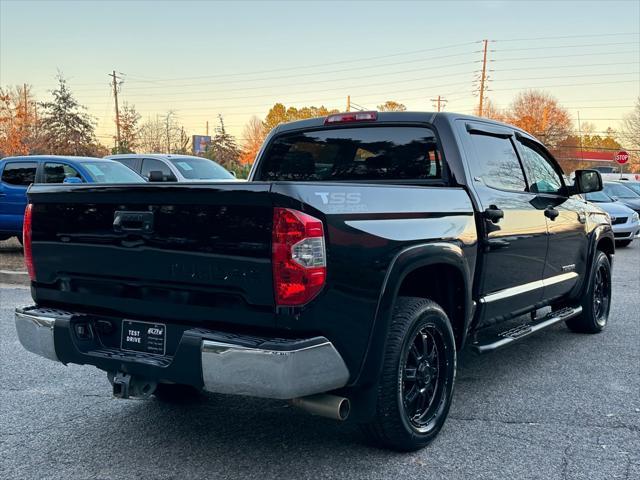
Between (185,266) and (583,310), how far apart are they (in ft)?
15.1

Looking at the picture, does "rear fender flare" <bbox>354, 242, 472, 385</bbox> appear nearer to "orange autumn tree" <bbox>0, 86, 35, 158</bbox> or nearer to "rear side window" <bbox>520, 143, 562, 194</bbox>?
"rear side window" <bbox>520, 143, 562, 194</bbox>

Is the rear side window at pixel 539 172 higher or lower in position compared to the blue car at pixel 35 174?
higher

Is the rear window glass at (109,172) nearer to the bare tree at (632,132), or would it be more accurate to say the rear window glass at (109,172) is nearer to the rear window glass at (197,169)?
the rear window glass at (197,169)

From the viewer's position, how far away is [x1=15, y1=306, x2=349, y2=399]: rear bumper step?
2795mm

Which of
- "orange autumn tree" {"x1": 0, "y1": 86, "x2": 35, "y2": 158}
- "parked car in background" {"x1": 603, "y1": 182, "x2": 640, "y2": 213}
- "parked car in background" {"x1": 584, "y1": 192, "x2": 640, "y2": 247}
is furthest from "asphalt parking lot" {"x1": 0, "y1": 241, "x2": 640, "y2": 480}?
"orange autumn tree" {"x1": 0, "y1": 86, "x2": 35, "y2": 158}

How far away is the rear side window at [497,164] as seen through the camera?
4508 millimetres

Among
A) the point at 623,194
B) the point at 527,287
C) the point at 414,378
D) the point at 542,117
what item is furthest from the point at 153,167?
the point at 542,117

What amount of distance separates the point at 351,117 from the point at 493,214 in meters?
1.24

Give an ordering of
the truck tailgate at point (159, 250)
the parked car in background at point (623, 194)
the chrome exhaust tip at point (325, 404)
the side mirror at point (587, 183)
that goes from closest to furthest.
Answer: the truck tailgate at point (159, 250) < the chrome exhaust tip at point (325, 404) < the side mirror at point (587, 183) < the parked car in background at point (623, 194)

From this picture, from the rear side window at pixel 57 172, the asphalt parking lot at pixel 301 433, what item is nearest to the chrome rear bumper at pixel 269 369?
the asphalt parking lot at pixel 301 433

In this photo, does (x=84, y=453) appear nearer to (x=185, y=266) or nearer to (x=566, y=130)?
(x=185, y=266)

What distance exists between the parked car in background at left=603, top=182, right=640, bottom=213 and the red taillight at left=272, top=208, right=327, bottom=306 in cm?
1738

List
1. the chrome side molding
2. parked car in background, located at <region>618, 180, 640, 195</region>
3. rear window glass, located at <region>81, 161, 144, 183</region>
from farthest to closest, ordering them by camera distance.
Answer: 1. parked car in background, located at <region>618, 180, 640, 195</region>
2. rear window glass, located at <region>81, 161, 144, 183</region>
3. the chrome side molding

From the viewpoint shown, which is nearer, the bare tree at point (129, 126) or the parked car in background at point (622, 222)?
the parked car in background at point (622, 222)
